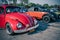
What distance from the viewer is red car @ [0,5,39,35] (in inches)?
264

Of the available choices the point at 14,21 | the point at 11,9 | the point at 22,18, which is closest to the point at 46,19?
the point at 11,9

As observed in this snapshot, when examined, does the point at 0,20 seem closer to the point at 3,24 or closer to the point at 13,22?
the point at 3,24

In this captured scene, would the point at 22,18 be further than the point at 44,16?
No

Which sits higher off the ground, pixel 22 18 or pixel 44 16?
pixel 22 18

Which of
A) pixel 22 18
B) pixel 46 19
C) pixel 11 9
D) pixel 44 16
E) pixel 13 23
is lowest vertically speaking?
pixel 46 19

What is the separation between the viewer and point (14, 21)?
22.5ft

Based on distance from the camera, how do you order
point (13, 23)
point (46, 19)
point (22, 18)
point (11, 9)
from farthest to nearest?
point (46, 19) < point (11, 9) < point (22, 18) < point (13, 23)

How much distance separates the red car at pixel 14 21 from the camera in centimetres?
670

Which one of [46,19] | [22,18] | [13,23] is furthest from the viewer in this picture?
[46,19]

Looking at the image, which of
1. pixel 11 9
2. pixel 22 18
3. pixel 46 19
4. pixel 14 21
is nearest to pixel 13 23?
pixel 14 21

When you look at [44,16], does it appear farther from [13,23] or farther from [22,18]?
[13,23]

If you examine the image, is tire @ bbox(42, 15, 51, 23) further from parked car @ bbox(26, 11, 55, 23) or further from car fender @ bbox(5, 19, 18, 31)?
car fender @ bbox(5, 19, 18, 31)

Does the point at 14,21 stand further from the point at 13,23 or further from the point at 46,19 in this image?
the point at 46,19

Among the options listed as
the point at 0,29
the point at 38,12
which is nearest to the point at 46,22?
the point at 38,12
